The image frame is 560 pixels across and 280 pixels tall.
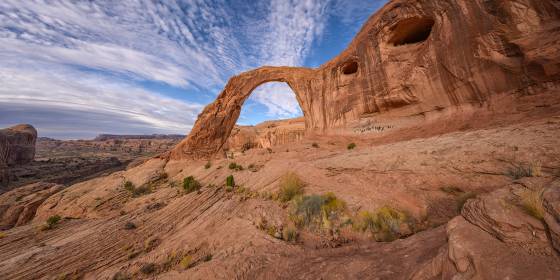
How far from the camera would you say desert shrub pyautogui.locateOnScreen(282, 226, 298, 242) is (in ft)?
18.4

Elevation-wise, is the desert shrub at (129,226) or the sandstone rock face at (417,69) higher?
the sandstone rock face at (417,69)

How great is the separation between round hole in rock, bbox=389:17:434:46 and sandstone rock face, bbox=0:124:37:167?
70.3 metres

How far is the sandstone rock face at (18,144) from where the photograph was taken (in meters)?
44.5

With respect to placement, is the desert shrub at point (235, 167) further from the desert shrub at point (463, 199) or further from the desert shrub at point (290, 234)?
the desert shrub at point (463, 199)

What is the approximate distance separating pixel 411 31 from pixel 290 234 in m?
14.1

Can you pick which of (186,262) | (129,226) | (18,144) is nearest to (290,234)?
(186,262)

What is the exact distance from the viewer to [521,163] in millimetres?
4934

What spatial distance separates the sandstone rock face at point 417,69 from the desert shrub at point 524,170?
15.9 feet

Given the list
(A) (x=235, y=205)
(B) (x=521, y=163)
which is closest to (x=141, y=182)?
(A) (x=235, y=205)

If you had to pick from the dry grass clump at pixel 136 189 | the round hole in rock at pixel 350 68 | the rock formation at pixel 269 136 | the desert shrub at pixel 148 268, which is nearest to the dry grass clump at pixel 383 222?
the desert shrub at pixel 148 268

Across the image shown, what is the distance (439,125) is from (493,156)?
18.2 feet

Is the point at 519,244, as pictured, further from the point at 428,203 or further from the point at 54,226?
the point at 54,226

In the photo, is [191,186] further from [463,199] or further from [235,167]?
[463,199]

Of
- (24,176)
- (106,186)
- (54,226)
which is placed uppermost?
(106,186)
